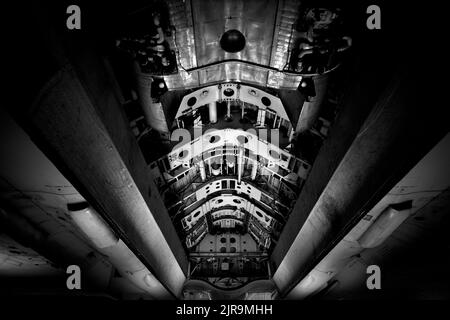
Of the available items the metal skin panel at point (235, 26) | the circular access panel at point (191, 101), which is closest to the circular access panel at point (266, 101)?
A: the metal skin panel at point (235, 26)

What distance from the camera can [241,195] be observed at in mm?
7945

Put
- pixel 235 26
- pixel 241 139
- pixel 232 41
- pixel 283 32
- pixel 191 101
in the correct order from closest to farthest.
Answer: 1. pixel 283 32
2. pixel 235 26
3. pixel 232 41
4. pixel 191 101
5. pixel 241 139

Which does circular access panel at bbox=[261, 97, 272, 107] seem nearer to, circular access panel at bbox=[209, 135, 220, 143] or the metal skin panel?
the metal skin panel

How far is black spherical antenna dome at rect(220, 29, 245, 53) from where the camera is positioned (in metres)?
3.59

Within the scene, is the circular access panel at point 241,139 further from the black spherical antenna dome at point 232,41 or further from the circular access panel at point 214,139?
the black spherical antenna dome at point 232,41

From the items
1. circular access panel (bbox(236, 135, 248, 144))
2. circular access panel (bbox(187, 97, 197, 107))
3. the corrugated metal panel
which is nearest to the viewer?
the corrugated metal panel

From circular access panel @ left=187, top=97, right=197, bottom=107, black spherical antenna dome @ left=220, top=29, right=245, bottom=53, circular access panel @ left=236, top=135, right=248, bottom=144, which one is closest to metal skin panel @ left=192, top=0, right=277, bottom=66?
black spherical antenna dome @ left=220, top=29, right=245, bottom=53

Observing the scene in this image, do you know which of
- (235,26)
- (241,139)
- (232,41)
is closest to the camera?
(235,26)

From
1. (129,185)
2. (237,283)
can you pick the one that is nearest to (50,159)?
(129,185)

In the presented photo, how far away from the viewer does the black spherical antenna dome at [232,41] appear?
3.59 metres

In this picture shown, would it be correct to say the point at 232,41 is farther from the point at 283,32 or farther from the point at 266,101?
the point at 266,101

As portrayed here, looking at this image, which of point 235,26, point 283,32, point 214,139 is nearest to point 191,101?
point 214,139

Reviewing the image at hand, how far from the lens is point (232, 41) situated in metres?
3.66
